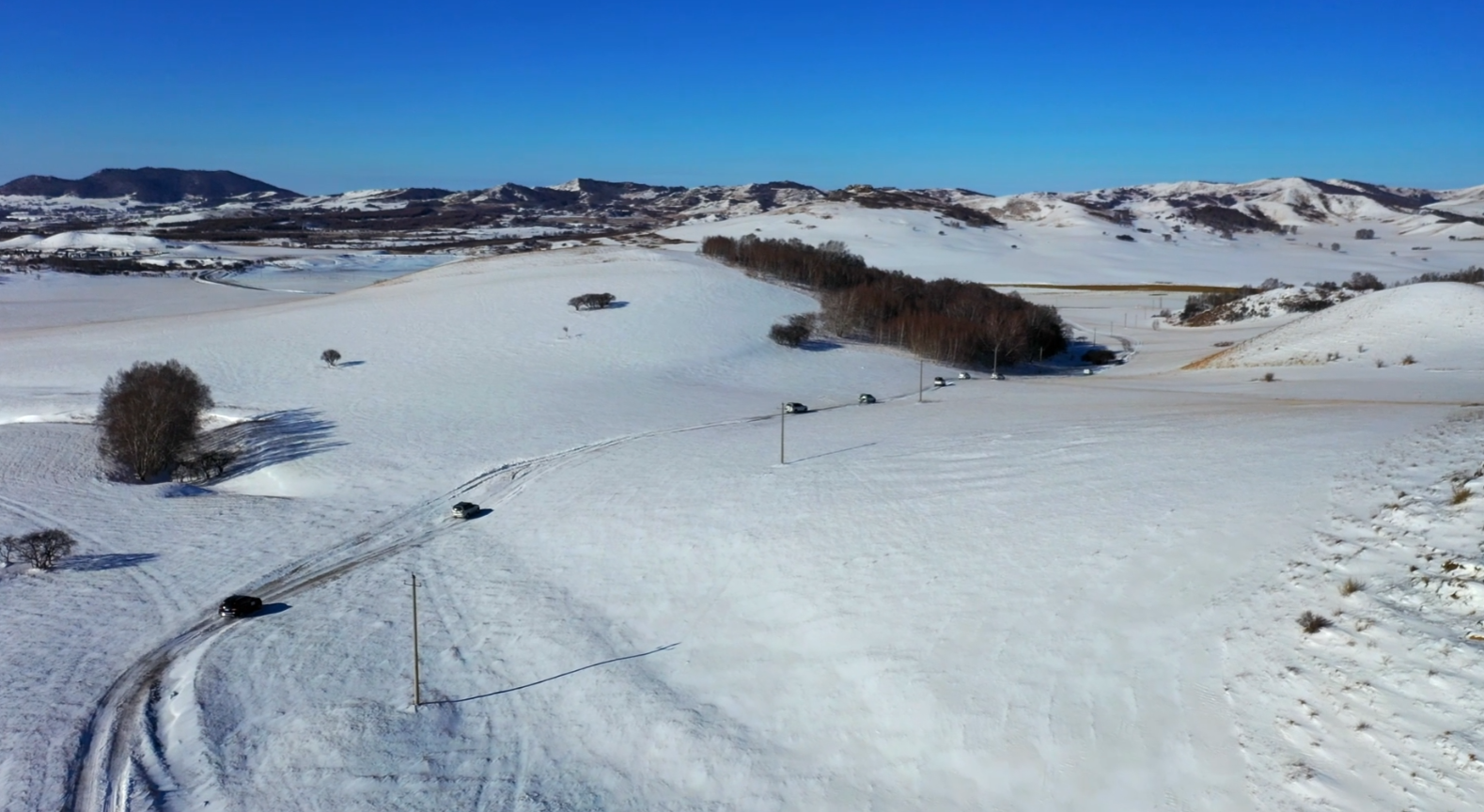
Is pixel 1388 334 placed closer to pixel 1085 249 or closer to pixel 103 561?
pixel 103 561

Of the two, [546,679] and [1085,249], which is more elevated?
[1085,249]

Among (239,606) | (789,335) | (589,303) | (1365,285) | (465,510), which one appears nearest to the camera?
(239,606)

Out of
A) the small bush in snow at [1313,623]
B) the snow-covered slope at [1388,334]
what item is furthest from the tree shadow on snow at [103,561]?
the snow-covered slope at [1388,334]

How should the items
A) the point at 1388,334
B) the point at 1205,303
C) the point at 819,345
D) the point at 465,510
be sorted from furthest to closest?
the point at 1205,303
the point at 819,345
the point at 1388,334
the point at 465,510

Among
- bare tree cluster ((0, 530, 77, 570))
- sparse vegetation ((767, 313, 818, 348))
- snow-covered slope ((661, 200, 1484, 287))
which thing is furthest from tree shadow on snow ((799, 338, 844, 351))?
snow-covered slope ((661, 200, 1484, 287))

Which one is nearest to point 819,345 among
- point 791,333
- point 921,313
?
point 791,333

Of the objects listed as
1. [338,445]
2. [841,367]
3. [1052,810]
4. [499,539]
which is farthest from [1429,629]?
[841,367]

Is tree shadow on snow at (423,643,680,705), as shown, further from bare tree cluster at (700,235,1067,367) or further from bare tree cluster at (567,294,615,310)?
bare tree cluster at (567,294,615,310)
